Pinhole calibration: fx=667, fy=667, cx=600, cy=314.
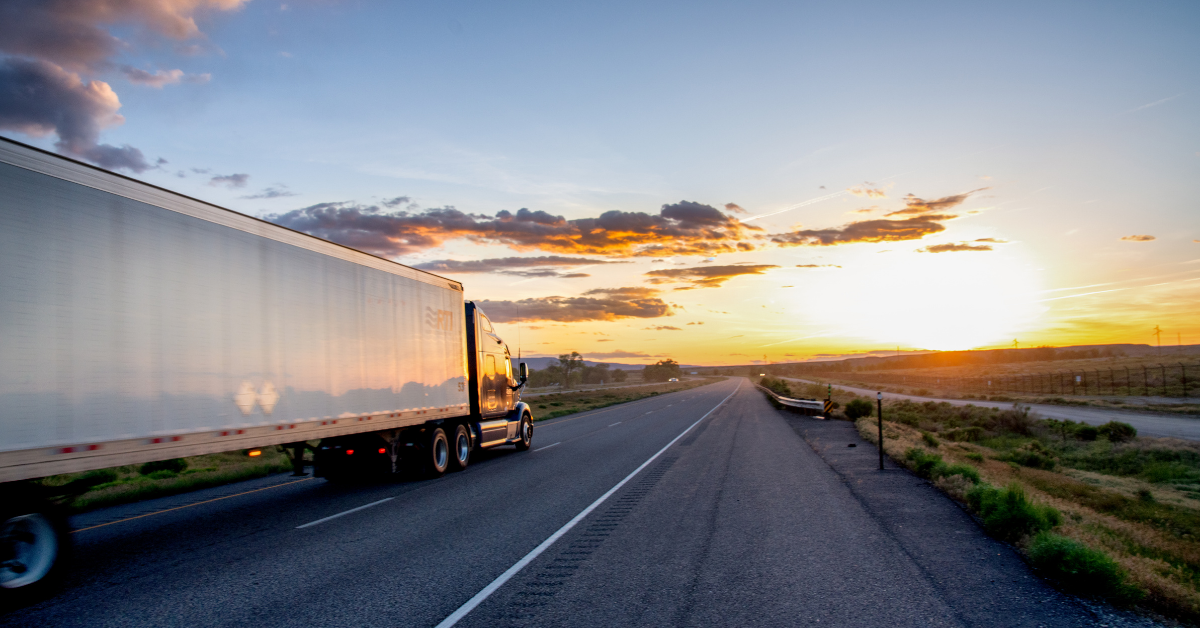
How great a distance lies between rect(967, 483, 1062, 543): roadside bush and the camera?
7.79 metres

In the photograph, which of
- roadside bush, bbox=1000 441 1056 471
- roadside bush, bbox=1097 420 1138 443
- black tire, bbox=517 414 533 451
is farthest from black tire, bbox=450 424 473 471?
roadside bush, bbox=1097 420 1138 443

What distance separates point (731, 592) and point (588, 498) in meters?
5.09

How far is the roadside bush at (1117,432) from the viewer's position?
24509mm

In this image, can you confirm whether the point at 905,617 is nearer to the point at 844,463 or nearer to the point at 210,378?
the point at 210,378

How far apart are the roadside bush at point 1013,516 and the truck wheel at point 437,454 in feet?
32.8

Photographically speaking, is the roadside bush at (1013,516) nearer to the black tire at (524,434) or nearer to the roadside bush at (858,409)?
the black tire at (524,434)

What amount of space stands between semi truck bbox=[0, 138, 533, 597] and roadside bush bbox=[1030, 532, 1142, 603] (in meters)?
9.23

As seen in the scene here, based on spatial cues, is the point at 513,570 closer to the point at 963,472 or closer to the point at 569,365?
the point at 963,472

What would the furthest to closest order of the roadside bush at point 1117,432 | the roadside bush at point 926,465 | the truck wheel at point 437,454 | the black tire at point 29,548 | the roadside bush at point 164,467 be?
the roadside bush at point 1117,432, the roadside bush at point 164,467, the truck wheel at point 437,454, the roadside bush at point 926,465, the black tire at point 29,548

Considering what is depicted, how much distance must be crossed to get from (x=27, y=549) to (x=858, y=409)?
97.1 ft

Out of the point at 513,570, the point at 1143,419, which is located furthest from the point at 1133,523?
the point at 1143,419

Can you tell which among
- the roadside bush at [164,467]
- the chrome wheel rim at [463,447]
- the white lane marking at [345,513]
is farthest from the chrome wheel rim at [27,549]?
the roadside bush at [164,467]

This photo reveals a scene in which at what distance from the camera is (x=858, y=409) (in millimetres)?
30297

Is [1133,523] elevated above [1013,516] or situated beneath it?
situated beneath
